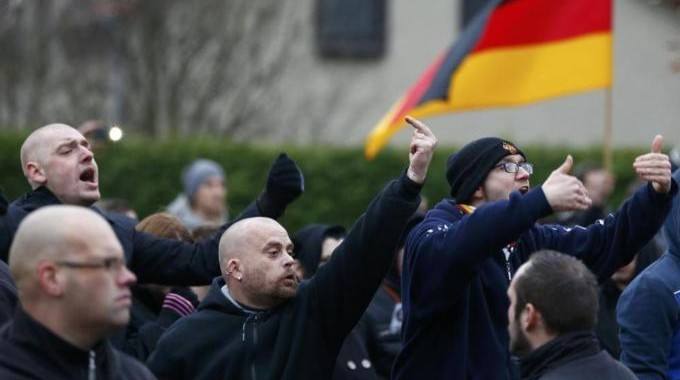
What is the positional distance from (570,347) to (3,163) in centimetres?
1378

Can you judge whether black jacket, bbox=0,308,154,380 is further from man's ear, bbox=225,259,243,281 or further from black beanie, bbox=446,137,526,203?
black beanie, bbox=446,137,526,203

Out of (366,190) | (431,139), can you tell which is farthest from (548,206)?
(366,190)

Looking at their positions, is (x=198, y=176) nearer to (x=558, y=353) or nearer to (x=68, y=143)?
(x=68, y=143)

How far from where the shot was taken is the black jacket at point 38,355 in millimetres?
5160

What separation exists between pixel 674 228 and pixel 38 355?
340cm

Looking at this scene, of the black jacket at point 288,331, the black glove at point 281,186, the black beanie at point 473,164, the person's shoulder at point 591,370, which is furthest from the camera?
the black glove at point 281,186

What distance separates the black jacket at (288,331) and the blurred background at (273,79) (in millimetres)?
11863

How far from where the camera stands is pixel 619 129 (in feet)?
77.4

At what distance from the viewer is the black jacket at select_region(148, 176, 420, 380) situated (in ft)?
21.6

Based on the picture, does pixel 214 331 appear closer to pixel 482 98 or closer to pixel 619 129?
pixel 482 98

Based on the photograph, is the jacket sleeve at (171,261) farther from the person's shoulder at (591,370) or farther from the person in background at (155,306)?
the person's shoulder at (591,370)

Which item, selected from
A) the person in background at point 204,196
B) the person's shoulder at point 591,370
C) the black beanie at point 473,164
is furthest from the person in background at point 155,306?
the person in background at point 204,196

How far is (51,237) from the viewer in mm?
5062

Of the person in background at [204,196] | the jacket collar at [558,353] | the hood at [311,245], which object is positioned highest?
the jacket collar at [558,353]
